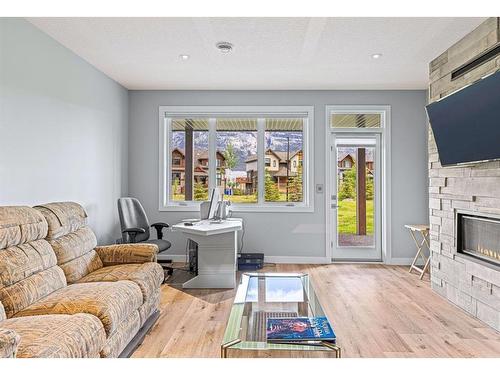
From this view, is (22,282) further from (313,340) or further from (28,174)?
(313,340)

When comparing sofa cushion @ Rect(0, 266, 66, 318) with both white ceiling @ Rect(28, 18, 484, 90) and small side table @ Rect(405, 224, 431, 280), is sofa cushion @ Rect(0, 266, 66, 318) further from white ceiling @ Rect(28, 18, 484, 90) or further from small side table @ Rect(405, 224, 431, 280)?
small side table @ Rect(405, 224, 431, 280)

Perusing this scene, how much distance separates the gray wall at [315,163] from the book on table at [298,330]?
334cm

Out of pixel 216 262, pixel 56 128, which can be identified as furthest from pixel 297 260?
pixel 56 128

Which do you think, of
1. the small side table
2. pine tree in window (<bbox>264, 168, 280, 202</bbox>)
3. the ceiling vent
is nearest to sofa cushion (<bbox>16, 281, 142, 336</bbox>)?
pine tree in window (<bbox>264, 168, 280, 202</bbox>)

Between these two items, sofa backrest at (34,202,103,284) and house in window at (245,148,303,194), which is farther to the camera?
house in window at (245,148,303,194)

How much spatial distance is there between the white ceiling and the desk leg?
198cm

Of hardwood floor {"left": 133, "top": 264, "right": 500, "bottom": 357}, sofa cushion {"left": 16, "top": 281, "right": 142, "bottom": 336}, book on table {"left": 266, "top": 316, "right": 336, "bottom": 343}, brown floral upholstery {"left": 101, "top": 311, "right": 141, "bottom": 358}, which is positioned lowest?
hardwood floor {"left": 133, "top": 264, "right": 500, "bottom": 357}

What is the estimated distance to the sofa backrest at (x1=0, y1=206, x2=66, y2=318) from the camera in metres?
Result: 2.19

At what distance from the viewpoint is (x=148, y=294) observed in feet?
9.53

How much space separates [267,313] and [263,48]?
260cm

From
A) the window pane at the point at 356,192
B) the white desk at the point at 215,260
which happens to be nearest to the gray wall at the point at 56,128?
the white desk at the point at 215,260

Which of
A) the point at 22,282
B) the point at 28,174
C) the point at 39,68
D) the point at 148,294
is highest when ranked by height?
the point at 39,68
